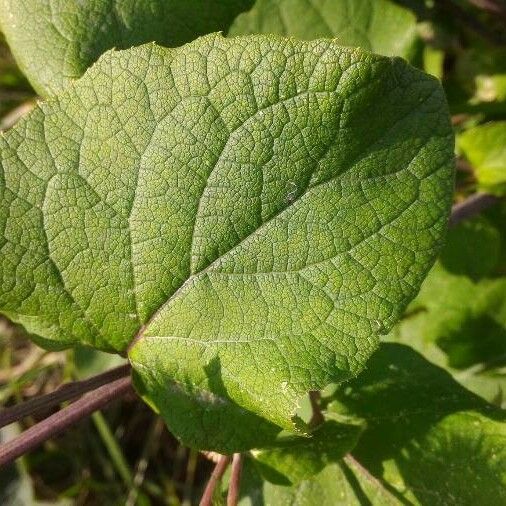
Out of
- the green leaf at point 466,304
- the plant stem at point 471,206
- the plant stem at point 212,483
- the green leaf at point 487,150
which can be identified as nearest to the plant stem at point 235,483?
the plant stem at point 212,483

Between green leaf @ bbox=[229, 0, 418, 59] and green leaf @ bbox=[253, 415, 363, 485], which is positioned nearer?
green leaf @ bbox=[253, 415, 363, 485]

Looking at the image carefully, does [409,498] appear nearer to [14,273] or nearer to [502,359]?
[502,359]

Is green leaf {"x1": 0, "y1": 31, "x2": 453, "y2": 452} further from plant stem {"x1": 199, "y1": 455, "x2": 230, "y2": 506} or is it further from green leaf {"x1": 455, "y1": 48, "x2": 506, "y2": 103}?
green leaf {"x1": 455, "y1": 48, "x2": 506, "y2": 103}

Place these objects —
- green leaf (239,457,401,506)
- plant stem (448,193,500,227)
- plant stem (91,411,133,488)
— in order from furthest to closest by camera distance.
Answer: plant stem (91,411,133,488) < plant stem (448,193,500,227) < green leaf (239,457,401,506)

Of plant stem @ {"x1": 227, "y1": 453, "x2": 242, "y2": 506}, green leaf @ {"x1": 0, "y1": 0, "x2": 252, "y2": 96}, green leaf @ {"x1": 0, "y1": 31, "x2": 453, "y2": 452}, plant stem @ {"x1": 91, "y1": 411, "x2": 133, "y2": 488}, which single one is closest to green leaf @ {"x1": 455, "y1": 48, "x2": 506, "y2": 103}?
green leaf @ {"x1": 0, "y1": 0, "x2": 252, "y2": 96}

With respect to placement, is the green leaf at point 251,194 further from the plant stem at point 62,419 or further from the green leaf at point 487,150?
the green leaf at point 487,150
